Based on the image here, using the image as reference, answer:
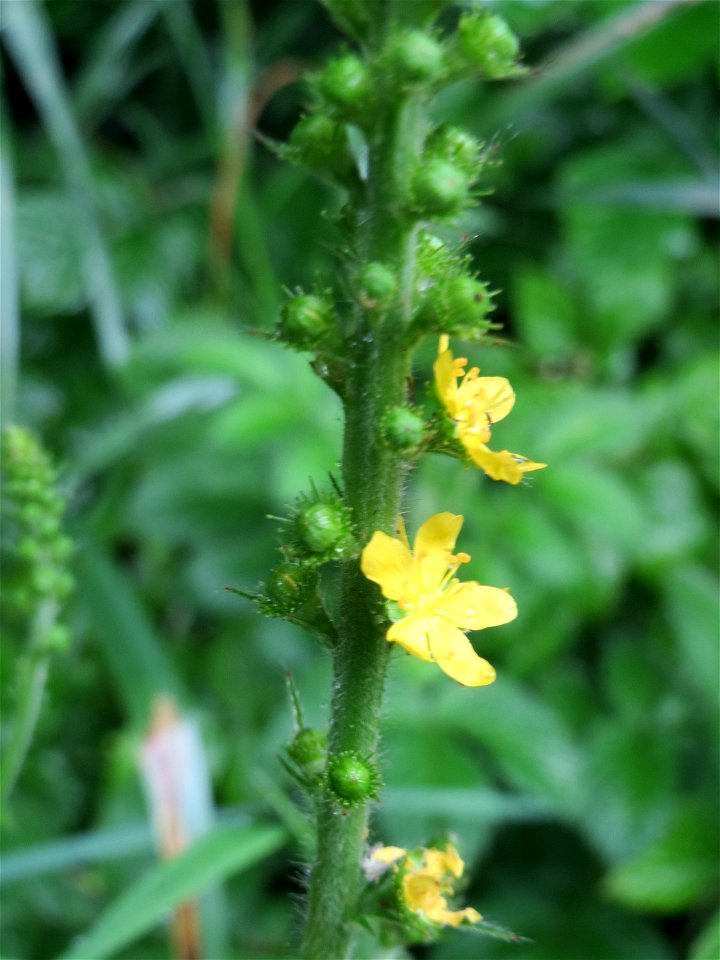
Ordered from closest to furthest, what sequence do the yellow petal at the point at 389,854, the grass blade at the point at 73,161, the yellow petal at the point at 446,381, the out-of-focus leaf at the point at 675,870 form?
the yellow petal at the point at 446,381
the yellow petal at the point at 389,854
the out-of-focus leaf at the point at 675,870
the grass blade at the point at 73,161

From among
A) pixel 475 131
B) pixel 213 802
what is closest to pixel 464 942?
pixel 213 802

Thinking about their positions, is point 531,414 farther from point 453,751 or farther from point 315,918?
point 315,918

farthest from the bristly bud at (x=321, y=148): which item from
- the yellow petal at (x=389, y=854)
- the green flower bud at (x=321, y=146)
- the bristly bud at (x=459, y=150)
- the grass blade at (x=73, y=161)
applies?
the grass blade at (x=73, y=161)

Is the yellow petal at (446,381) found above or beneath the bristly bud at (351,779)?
above

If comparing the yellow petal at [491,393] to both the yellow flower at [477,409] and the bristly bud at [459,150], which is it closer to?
the yellow flower at [477,409]

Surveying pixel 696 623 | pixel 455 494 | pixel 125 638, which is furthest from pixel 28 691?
pixel 696 623

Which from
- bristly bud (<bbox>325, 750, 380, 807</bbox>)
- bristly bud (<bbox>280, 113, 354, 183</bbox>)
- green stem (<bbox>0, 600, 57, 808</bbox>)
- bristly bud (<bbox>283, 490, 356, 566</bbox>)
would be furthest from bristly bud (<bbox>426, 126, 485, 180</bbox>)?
green stem (<bbox>0, 600, 57, 808</bbox>)
